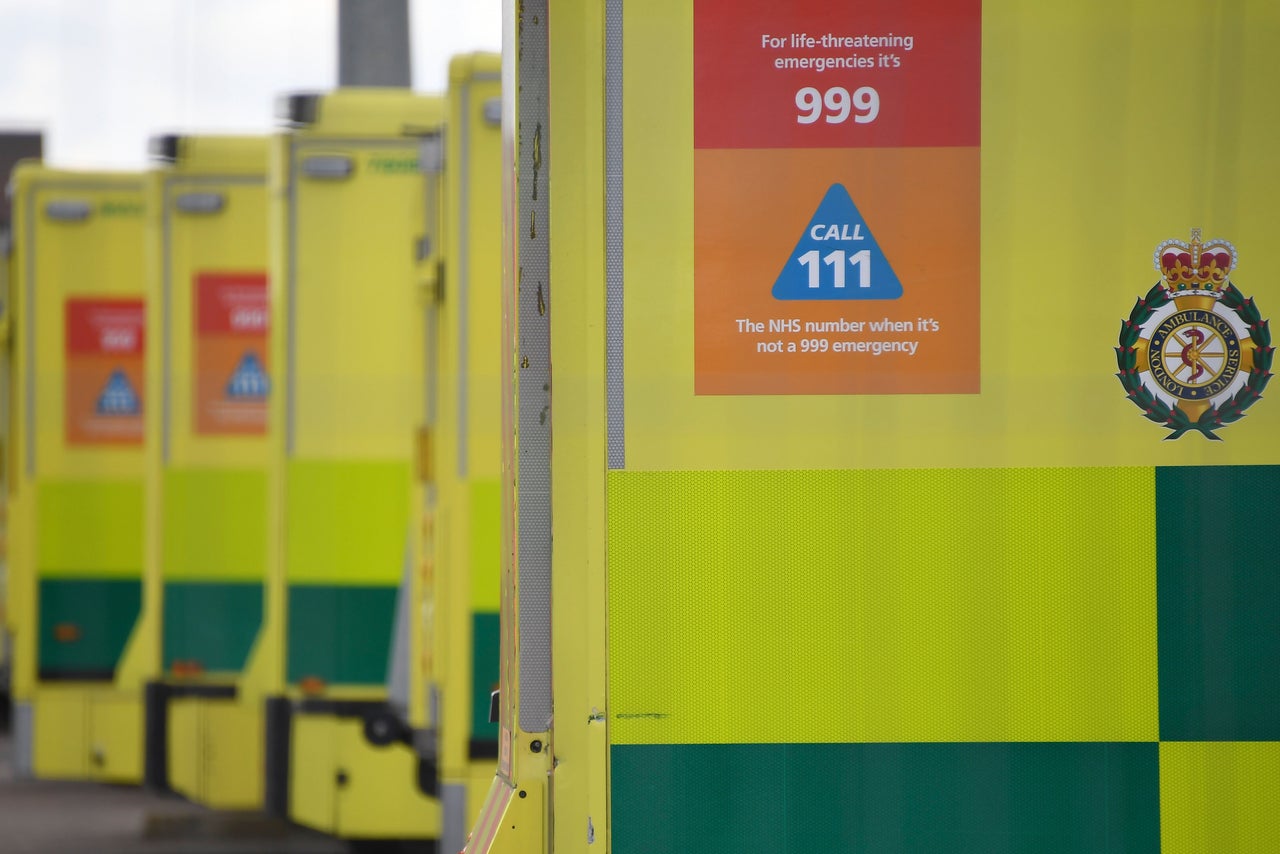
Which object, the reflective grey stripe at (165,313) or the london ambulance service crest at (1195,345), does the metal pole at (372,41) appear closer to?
the reflective grey stripe at (165,313)

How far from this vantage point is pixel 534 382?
2900 mm

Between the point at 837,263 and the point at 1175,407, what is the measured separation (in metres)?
0.64

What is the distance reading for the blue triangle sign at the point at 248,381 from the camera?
329 inches

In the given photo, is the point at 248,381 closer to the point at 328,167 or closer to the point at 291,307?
the point at 291,307

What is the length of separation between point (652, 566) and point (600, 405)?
29 cm

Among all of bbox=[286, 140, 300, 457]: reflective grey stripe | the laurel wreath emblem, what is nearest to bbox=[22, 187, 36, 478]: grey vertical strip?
bbox=[286, 140, 300, 457]: reflective grey stripe

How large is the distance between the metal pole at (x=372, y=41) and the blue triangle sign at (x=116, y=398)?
3.27 m

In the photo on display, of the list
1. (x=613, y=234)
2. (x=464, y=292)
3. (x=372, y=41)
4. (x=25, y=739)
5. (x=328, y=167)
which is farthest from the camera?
(x=372, y=41)

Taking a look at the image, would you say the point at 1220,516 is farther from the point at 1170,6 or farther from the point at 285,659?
the point at 285,659

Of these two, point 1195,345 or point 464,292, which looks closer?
point 1195,345

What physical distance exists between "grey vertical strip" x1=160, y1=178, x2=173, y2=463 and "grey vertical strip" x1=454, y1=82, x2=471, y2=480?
276 centimetres

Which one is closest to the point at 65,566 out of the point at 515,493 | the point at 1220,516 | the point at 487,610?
the point at 487,610

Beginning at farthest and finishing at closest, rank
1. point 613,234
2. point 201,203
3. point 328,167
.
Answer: point 201,203 < point 328,167 < point 613,234

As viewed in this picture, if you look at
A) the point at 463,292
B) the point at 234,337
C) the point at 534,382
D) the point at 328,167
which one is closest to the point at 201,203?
the point at 234,337
